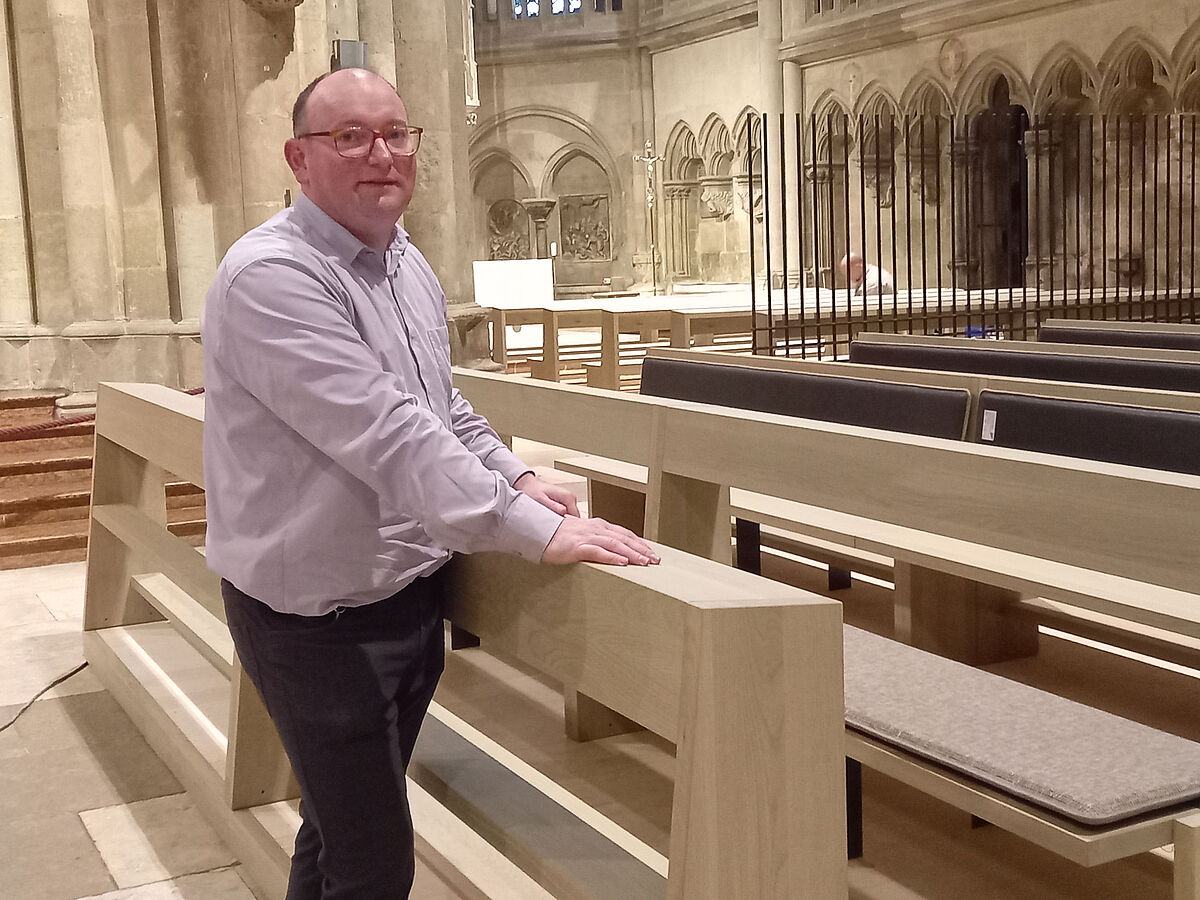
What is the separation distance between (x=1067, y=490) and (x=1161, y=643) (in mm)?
1695

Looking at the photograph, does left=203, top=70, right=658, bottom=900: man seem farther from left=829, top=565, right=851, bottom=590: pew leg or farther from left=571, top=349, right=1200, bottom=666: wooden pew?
left=829, top=565, right=851, bottom=590: pew leg

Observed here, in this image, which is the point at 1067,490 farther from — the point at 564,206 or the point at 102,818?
the point at 564,206

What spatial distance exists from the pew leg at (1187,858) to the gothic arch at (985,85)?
51.1ft

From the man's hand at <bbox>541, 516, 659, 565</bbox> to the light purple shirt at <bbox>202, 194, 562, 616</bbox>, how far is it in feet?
0.06

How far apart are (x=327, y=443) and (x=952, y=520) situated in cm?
116

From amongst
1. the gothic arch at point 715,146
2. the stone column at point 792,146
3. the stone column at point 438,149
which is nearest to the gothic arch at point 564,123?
the gothic arch at point 715,146

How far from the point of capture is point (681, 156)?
76.8ft

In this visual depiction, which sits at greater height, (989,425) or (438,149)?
(438,149)

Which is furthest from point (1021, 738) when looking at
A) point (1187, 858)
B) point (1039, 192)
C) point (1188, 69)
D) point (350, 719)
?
point (1039, 192)

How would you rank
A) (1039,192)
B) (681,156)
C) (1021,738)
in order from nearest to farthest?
(1021,738), (1039,192), (681,156)

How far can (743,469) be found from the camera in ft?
9.26

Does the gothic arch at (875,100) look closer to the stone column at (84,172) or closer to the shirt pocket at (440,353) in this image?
the stone column at (84,172)

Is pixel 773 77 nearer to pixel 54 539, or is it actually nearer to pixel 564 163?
pixel 564 163

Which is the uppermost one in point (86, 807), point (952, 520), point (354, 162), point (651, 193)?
point (651, 193)
